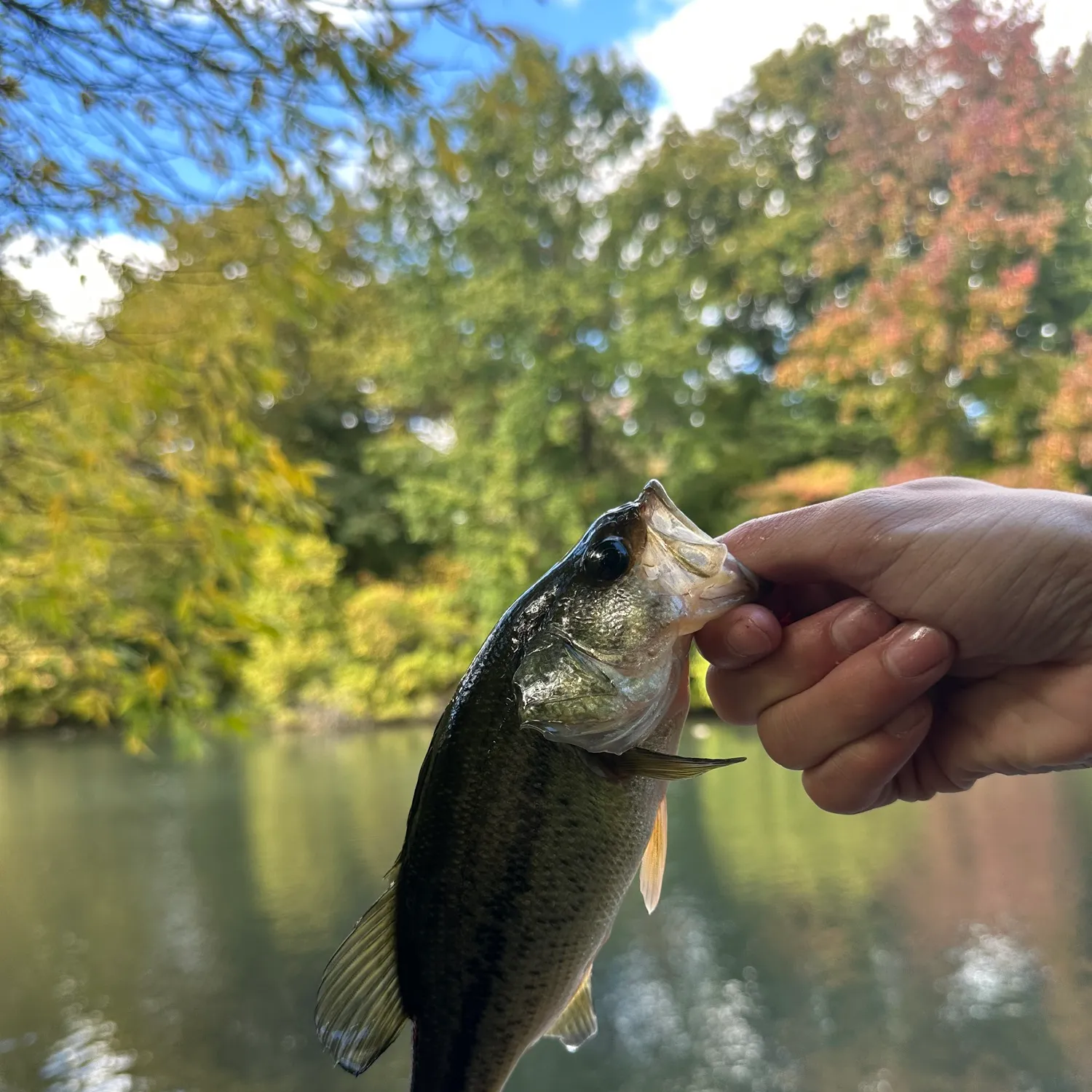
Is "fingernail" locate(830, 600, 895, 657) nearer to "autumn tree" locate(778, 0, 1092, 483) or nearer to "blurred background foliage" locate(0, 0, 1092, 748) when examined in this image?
"blurred background foliage" locate(0, 0, 1092, 748)

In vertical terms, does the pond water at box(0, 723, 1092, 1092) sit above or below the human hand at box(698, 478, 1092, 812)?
below

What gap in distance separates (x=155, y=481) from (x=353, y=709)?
5.45 m

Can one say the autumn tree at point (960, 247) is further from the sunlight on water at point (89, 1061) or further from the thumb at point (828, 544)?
the sunlight on water at point (89, 1061)

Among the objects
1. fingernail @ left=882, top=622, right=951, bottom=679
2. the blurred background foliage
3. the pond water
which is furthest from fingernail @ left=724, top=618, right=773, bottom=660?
the pond water

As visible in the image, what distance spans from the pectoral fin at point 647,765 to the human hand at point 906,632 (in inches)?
6.9

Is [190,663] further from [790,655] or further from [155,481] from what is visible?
[790,655]

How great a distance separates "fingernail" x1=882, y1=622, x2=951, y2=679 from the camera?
2.31 ft

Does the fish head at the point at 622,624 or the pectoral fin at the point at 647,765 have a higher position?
the fish head at the point at 622,624

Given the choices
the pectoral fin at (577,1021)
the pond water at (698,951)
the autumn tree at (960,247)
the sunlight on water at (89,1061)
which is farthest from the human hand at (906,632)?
the autumn tree at (960,247)

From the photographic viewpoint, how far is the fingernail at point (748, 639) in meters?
0.73

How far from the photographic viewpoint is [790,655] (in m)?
0.78

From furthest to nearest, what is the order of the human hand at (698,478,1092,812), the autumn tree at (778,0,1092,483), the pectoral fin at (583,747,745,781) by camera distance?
the autumn tree at (778,0,1092,483) < the human hand at (698,478,1092,812) < the pectoral fin at (583,747,745,781)

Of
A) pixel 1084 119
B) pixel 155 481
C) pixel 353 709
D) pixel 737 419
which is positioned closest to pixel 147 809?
pixel 353 709

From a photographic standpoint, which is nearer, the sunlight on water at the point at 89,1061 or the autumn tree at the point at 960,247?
the sunlight on water at the point at 89,1061
